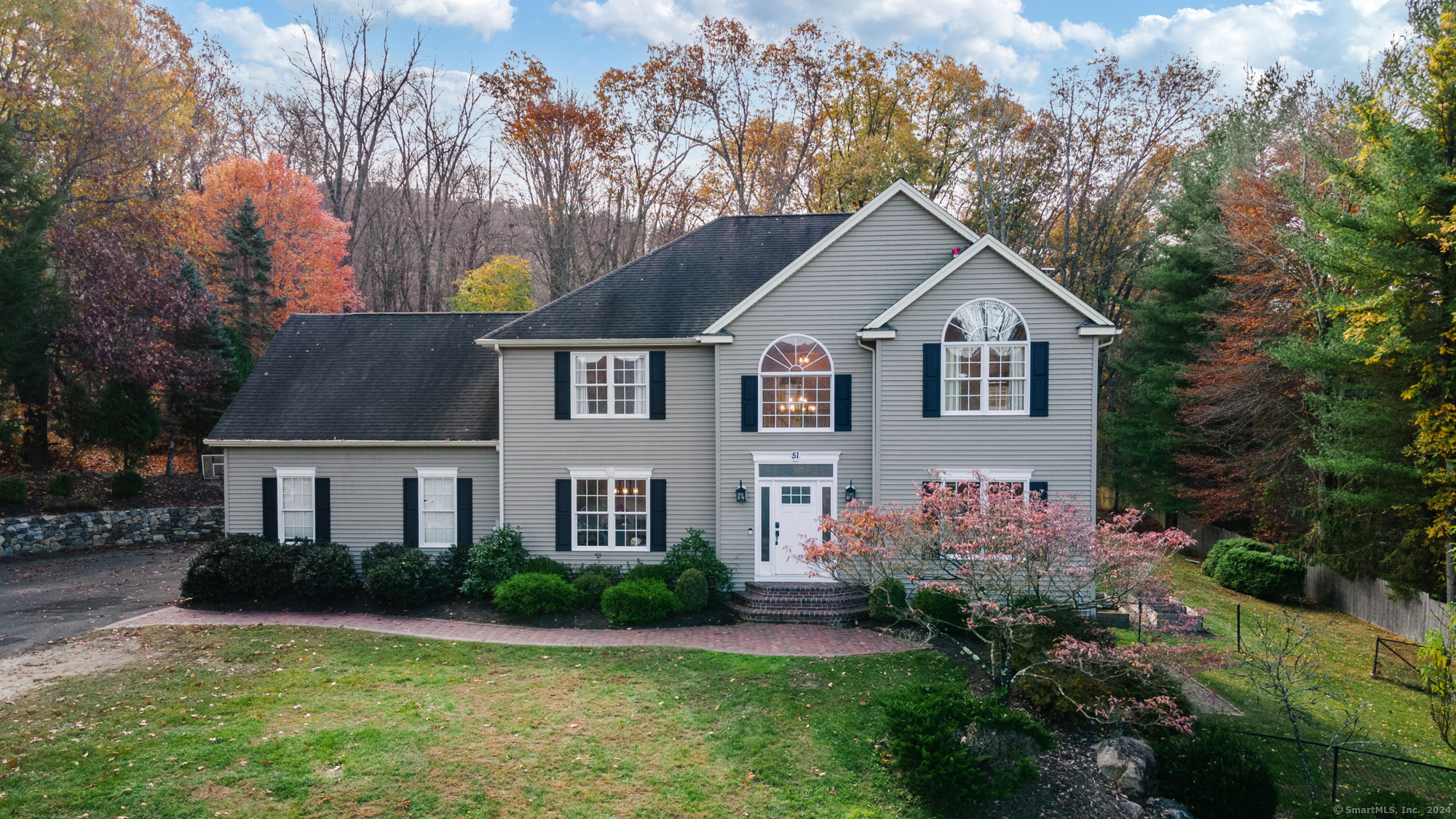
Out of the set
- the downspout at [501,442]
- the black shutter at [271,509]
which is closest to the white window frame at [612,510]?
the downspout at [501,442]

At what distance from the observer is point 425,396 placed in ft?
55.3

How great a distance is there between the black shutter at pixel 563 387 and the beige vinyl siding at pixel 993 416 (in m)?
7.16

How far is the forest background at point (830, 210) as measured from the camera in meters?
14.2

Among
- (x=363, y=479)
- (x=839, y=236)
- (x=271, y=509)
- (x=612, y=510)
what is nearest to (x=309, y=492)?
(x=271, y=509)

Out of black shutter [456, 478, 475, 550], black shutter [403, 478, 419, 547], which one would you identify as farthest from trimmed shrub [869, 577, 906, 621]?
black shutter [403, 478, 419, 547]

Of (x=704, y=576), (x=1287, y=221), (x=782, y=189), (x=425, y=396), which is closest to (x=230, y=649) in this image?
(x=425, y=396)

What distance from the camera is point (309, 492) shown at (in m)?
16.3

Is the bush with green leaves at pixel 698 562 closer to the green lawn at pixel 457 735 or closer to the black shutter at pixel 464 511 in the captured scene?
the green lawn at pixel 457 735

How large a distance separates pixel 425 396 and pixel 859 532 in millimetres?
11733

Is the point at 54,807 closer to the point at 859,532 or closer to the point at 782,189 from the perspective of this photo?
the point at 859,532

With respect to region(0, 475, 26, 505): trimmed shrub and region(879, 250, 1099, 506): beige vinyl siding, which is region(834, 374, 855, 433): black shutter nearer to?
region(879, 250, 1099, 506): beige vinyl siding

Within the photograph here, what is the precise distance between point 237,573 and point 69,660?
11.4 feet

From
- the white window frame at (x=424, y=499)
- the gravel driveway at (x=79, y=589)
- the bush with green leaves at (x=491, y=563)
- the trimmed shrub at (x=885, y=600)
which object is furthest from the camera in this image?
the white window frame at (x=424, y=499)

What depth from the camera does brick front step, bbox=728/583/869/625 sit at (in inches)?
541
